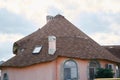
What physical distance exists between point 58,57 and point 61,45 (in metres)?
2.48

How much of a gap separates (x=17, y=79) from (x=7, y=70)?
1.83m

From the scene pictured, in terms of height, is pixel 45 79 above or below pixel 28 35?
below

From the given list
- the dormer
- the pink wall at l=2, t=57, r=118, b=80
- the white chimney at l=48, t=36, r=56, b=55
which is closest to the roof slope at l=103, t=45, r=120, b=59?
the pink wall at l=2, t=57, r=118, b=80

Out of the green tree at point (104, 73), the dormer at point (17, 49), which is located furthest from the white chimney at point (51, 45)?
the dormer at point (17, 49)

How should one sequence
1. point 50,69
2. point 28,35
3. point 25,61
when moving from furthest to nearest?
point 28,35 < point 25,61 < point 50,69

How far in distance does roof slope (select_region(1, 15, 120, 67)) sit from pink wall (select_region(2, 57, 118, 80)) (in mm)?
507

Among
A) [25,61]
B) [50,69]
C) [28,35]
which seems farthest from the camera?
[28,35]

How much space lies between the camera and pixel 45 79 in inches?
1501

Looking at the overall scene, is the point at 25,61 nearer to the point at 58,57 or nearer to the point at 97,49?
the point at 58,57

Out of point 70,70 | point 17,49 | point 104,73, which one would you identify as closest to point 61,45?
point 70,70

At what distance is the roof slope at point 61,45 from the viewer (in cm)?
3887

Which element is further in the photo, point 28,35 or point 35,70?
point 28,35

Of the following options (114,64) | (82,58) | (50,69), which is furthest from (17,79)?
(114,64)

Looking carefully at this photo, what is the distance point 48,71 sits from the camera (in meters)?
37.8
